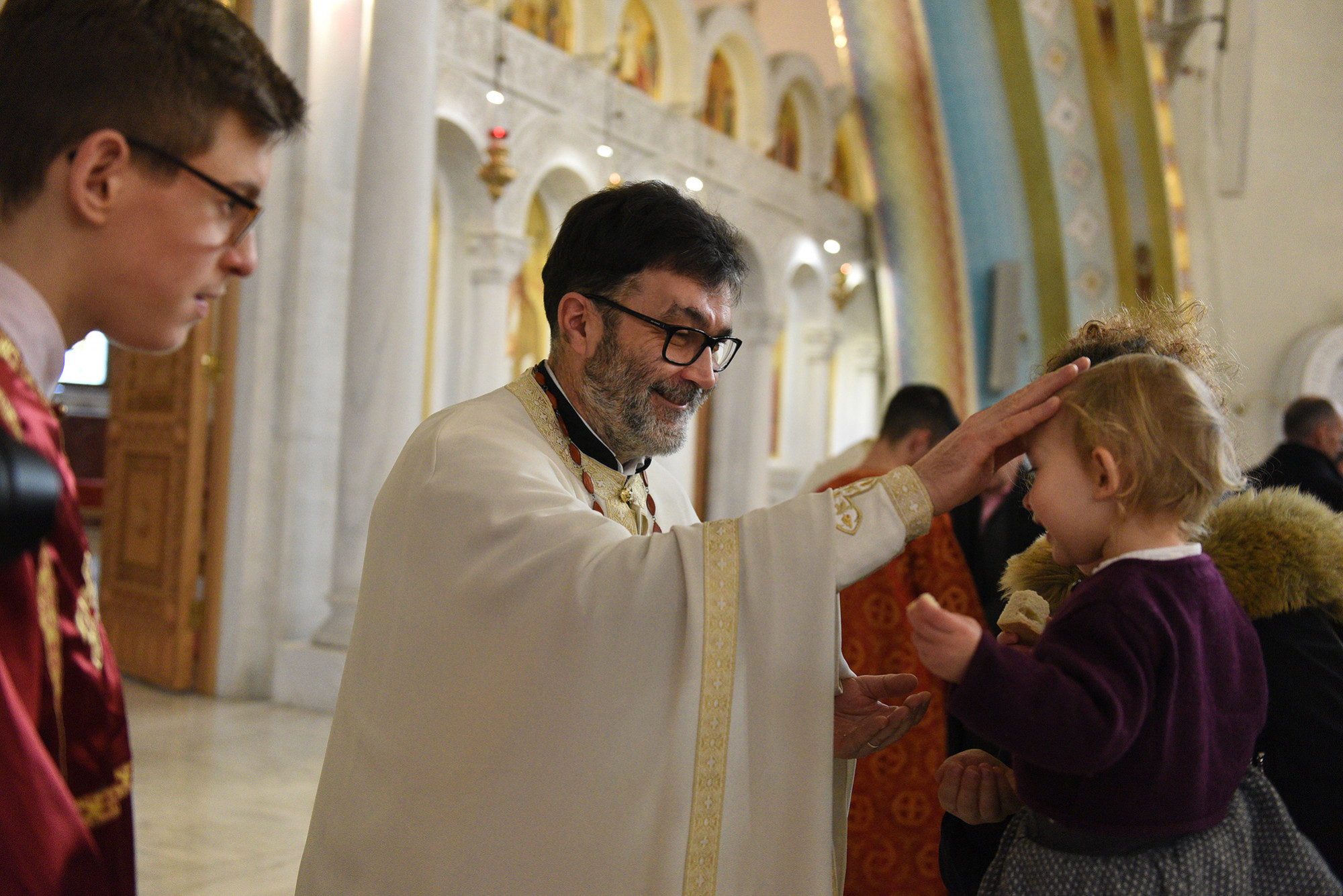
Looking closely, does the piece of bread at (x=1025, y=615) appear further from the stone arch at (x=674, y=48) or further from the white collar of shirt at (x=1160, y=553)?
the stone arch at (x=674, y=48)

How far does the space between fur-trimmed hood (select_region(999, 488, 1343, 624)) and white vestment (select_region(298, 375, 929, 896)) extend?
0.48 m

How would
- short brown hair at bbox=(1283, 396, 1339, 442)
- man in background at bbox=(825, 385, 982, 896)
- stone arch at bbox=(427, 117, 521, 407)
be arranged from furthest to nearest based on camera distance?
stone arch at bbox=(427, 117, 521, 407) → short brown hair at bbox=(1283, 396, 1339, 442) → man in background at bbox=(825, 385, 982, 896)

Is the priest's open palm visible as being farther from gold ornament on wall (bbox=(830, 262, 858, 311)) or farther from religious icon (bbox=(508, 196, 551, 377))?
gold ornament on wall (bbox=(830, 262, 858, 311))

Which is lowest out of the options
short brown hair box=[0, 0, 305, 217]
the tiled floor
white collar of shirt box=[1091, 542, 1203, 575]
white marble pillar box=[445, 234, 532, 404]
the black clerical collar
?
the tiled floor

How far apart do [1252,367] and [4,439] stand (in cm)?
1479

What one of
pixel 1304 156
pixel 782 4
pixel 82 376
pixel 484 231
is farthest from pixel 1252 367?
pixel 82 376

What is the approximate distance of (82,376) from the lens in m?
17.8

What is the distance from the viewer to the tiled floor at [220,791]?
3631 millimetres

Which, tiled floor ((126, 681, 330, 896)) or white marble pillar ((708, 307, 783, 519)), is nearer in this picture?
tiled floor ((126, 681, 330, 896))

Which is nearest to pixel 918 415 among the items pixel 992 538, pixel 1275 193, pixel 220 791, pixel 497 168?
pixel 992 538

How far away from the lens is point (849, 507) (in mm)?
1636

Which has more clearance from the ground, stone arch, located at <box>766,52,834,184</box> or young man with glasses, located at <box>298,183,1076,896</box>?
stone arch, located at <box>766,52,834,184</box>

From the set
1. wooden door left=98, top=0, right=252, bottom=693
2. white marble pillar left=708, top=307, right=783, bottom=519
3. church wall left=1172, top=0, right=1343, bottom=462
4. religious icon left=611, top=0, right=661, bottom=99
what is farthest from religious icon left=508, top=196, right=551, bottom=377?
church wall left=1172, top=0, right=1343, bottom=462

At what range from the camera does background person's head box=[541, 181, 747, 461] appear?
205 cm
